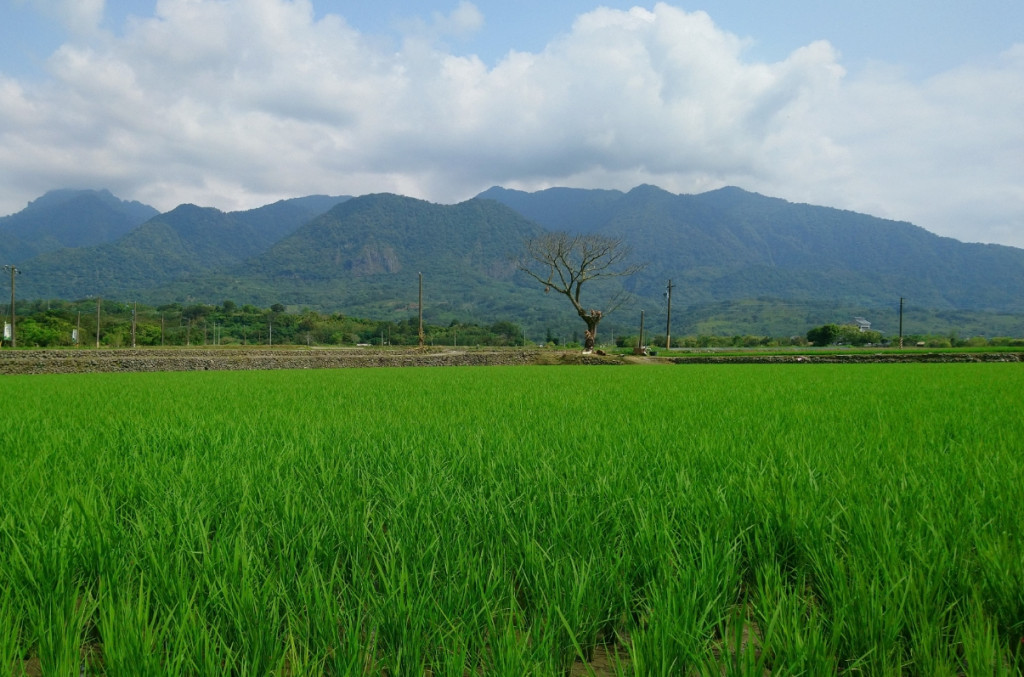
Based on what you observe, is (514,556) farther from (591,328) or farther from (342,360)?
(591,328)

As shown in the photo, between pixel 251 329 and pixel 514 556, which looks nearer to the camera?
pixel 514 556

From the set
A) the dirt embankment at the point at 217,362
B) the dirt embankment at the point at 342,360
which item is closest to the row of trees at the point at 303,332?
the dirt embankment at the point at 342,360

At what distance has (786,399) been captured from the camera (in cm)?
852

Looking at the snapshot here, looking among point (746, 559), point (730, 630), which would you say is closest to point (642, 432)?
point (746, 559)

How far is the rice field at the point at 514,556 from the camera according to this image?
1354 millimetres

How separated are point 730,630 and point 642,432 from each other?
11.1 ft

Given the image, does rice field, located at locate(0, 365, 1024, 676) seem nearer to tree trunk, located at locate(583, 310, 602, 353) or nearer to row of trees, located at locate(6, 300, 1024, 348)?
tree trunk, located at locate(583, 310, 602, 353)

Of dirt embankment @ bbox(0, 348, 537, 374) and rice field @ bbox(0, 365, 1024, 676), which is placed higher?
rice field @ bbox(0, 365, 1024, 676)

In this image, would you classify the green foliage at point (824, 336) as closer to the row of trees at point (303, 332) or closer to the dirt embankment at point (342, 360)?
the row of trees at point (303, 332)

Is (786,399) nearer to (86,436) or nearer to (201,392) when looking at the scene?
(86,436)

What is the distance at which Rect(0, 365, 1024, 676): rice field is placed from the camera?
53.3 inches

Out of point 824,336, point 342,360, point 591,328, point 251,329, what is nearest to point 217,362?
point 342,360

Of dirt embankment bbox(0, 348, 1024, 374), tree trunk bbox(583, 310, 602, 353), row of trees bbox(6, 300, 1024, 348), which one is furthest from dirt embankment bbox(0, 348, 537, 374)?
row of trees bbox(6, 300, 1024, 348)

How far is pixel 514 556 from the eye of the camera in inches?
78.0
